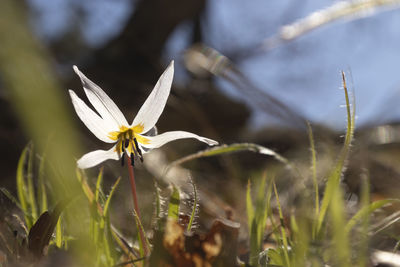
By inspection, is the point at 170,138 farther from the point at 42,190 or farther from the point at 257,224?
the point at 42,190

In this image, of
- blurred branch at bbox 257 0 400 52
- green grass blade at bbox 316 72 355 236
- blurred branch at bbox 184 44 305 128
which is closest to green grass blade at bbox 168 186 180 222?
green grass blade at bbox 316 72 355 236

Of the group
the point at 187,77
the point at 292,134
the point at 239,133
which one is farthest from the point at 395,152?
the point at 187,77

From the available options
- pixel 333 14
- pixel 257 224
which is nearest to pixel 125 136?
pixel 257 224

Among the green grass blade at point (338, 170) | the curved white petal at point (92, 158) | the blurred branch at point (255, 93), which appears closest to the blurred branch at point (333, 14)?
the blurred branch at point (255, 93)

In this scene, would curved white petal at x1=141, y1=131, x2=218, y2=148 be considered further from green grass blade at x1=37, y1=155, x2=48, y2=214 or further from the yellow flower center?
green grass blade at x1=37, y1=155, x2=48, y2=214

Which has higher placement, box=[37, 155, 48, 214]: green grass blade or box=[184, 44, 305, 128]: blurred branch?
box=[184, 44, 305, 128]: blurred branch

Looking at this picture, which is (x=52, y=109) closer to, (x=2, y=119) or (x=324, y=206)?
(x=324, y=206)

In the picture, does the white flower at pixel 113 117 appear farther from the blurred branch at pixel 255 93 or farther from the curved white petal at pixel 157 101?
the blurred branch at pixel 255 93
